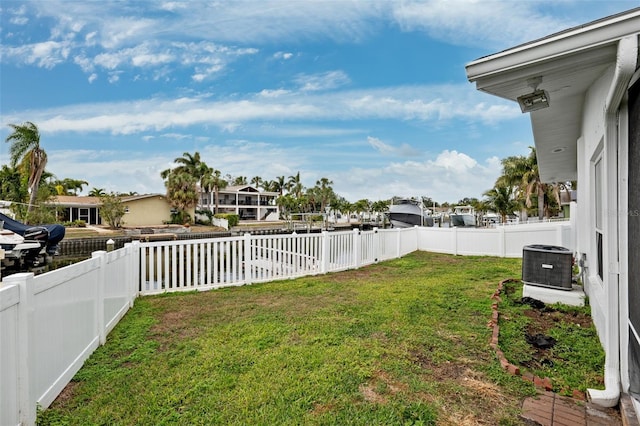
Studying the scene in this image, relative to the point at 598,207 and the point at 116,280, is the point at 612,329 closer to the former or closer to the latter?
the point at 598,207

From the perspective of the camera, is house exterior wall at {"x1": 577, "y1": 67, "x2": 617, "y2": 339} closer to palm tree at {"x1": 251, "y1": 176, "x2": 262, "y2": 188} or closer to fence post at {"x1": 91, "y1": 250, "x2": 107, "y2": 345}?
fence post at {"x1": 91, "y1": 250, "x2": 107, "y2": 345}

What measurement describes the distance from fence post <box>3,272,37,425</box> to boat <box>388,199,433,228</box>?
74.0 ft

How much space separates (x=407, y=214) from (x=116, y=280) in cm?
2147

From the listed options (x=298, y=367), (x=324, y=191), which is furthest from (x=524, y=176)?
(x=324, y=191)

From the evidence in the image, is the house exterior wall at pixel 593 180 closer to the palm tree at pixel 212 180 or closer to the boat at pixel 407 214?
the boat at pixel 407 214

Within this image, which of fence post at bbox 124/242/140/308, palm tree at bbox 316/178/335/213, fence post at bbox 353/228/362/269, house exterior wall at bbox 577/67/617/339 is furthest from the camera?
palm tree at bbox 316/178/335/213

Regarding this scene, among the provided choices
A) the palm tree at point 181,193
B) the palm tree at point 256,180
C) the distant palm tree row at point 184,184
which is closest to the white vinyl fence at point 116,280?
the distant palm tree row at point 184,184

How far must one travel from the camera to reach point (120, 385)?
2943mm

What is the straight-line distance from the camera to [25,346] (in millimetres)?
2164

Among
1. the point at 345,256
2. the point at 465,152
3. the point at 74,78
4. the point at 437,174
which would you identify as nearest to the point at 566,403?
the point at 345,256

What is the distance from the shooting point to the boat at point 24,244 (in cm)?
1248

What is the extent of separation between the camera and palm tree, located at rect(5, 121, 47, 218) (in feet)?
81.9

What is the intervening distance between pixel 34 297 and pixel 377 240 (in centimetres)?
954

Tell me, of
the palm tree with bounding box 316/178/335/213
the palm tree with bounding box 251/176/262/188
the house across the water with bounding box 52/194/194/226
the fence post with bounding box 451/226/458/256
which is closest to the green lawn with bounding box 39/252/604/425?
the fence post with bounding box 451/226/458/256
